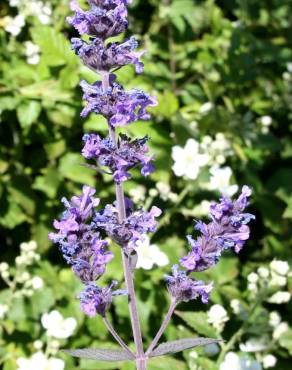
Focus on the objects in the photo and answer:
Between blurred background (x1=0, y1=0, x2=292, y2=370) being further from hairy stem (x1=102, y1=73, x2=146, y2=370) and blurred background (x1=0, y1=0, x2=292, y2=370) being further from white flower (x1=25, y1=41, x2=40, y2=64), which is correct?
hairy stem (x1=102, y1=73, x2=146, y2=370)

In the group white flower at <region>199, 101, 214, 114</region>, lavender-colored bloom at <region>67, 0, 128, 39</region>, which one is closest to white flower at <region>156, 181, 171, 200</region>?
white flower at <region>199, 101, 214, 114</region>

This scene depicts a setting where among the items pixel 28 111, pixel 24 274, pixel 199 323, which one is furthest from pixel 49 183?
pixel 199 323

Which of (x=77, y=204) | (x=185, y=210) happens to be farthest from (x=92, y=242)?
(x=185, y=210)

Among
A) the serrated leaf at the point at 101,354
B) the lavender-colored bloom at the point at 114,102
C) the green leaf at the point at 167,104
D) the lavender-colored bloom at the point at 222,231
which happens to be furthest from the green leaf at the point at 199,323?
the lavender-colored bloom at the point at 114,102

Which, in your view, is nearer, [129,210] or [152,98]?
[152,98]

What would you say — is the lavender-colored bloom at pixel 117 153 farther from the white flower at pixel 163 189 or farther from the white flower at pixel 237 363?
the white flower at pixel 163 189

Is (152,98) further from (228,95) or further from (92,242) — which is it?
(228,95)

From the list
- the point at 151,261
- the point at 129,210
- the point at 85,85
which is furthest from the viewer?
the point at 151,261
